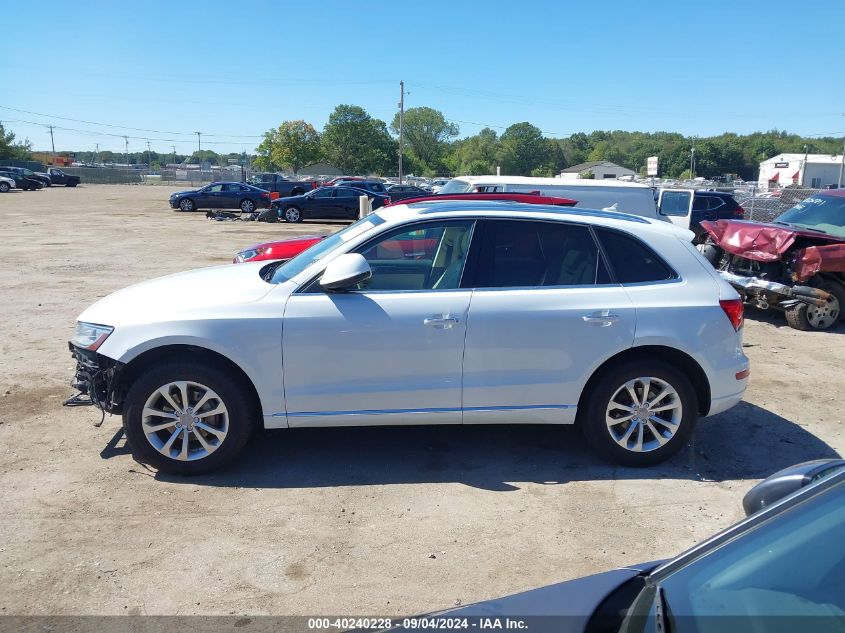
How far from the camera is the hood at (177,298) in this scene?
4.50m

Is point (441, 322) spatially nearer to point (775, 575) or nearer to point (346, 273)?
point (346, 273)

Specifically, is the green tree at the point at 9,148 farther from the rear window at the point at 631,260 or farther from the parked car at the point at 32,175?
the rear window at the point at 631,260

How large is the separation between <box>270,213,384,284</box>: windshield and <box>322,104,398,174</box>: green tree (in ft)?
320

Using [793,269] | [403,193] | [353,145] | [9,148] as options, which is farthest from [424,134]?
[793,269]

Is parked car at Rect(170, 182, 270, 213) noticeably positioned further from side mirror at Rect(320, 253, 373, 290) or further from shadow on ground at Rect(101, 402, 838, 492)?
side mirror at Rect(320, 253, 373, 290)

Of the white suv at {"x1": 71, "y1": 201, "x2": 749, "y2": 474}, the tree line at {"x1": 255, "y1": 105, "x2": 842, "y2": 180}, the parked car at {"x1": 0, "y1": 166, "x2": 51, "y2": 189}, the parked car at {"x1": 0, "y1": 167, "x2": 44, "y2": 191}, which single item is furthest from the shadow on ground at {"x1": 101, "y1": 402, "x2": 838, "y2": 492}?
the tree line at {"x1": 255, "y1": 105, "x2": 842, "y2": 180}

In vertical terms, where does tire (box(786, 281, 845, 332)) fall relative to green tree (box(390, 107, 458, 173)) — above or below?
below

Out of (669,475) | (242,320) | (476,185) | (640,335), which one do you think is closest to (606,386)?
(640,335)

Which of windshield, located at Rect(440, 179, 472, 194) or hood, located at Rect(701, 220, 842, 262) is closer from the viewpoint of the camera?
hood, located at Rect(701, 220, 842, 262)

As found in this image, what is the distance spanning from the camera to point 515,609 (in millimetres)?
2020

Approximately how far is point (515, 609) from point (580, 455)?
10.4 feet

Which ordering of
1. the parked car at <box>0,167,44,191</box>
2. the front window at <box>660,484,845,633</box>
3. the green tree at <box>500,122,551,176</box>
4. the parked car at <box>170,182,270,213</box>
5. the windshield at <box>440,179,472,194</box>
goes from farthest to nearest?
the green tree at <box>500,122,551,176</box> < the parked car at <box>0,167,44,191</box> < the parked car at <box>170,182,270,213</box> < the windshield at <box>440,179,472,194</box> < the front window at <box>660,484,845,633</box>

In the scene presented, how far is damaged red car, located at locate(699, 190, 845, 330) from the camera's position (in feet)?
29.3

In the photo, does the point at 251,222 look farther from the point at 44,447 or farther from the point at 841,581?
the point at 841,581
